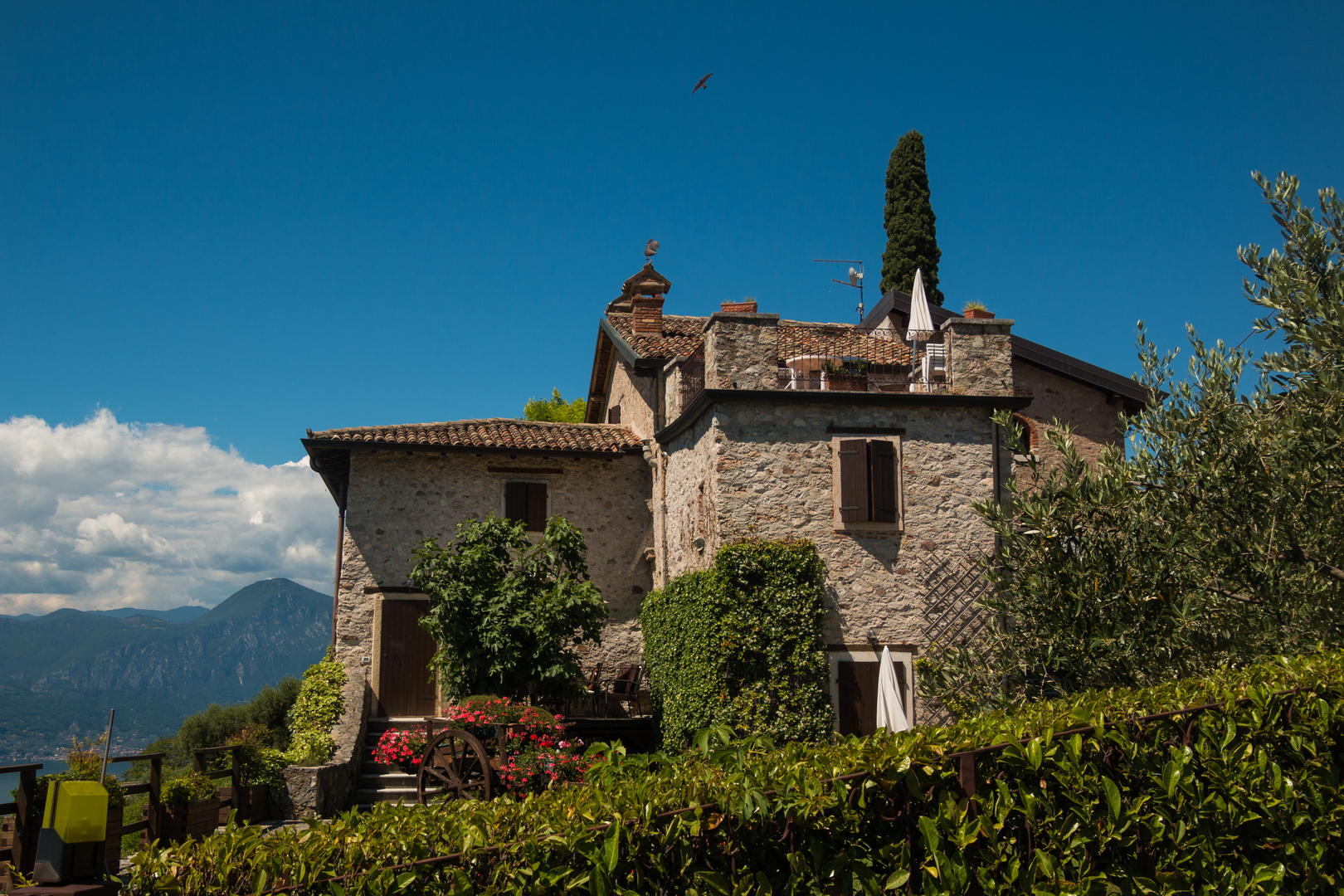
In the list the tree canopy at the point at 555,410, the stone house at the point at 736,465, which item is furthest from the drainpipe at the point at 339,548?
the tree canopy at the point at 555,410

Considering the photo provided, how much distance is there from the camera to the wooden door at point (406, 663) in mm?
14258

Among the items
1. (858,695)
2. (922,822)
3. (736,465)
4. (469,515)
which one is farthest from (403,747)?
(922,822)

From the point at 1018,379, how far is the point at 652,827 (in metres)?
12.5

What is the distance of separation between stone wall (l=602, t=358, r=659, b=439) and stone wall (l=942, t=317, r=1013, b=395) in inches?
209

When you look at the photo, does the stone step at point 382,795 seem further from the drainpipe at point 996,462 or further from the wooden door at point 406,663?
the drainpipe at point 996,462

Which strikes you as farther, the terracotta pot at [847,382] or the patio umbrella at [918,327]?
the patio umbrella at [918,327]

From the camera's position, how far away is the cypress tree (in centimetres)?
2230

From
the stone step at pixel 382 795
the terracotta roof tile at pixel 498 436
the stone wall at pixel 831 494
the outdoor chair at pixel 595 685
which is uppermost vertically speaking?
the terracotta roof tile at pixel 498 436

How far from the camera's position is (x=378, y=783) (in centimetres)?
1252

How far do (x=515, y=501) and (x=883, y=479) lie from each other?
6.90 m

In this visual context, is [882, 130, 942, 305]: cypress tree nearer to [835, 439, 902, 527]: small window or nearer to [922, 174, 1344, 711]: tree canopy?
[835, 439, 902, 527]: small window

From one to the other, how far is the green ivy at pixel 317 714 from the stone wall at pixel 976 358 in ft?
34.1

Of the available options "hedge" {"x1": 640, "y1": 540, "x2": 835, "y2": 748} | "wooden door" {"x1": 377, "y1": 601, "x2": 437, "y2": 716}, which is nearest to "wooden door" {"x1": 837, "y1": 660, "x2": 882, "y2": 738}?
"hedge" {"x1": 640, "y1": 540, "x2": 835, "y2": 748}

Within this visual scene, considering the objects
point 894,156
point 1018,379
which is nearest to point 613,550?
point 1018,379
